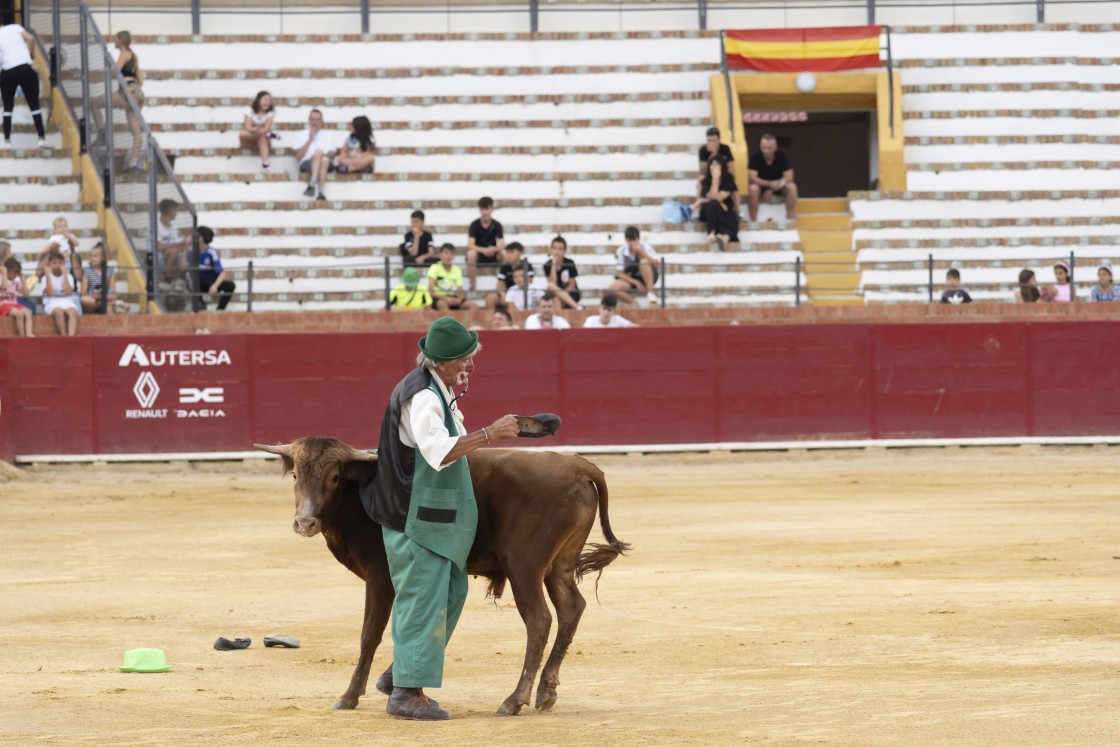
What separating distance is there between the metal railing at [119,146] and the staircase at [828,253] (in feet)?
26.0

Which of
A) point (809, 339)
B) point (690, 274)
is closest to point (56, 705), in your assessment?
point (809, 339)

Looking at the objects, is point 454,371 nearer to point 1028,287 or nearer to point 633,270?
point 633,270

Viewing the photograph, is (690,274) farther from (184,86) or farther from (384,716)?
(384,716)

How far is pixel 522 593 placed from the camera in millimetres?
7207

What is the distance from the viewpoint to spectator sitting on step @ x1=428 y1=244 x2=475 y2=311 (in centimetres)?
2177

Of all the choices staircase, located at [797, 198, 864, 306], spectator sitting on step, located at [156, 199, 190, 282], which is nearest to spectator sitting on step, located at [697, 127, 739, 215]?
staircase, located at [797, 198, 864, 306]

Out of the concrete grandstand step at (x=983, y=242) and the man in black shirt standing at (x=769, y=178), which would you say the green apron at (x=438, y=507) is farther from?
the concrete grandstand step at (x=983, y=242)

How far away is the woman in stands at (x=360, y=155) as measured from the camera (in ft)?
81.5

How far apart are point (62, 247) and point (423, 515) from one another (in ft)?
49.8

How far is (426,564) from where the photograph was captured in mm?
7031

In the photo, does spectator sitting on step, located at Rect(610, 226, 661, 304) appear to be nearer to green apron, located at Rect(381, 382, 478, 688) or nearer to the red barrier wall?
the red barrier wall

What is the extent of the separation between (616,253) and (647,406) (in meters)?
2.82

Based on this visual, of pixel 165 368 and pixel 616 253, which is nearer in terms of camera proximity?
pixel 165 368

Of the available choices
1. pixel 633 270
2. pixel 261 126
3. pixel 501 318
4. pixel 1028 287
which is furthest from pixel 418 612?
pixel 261 126
